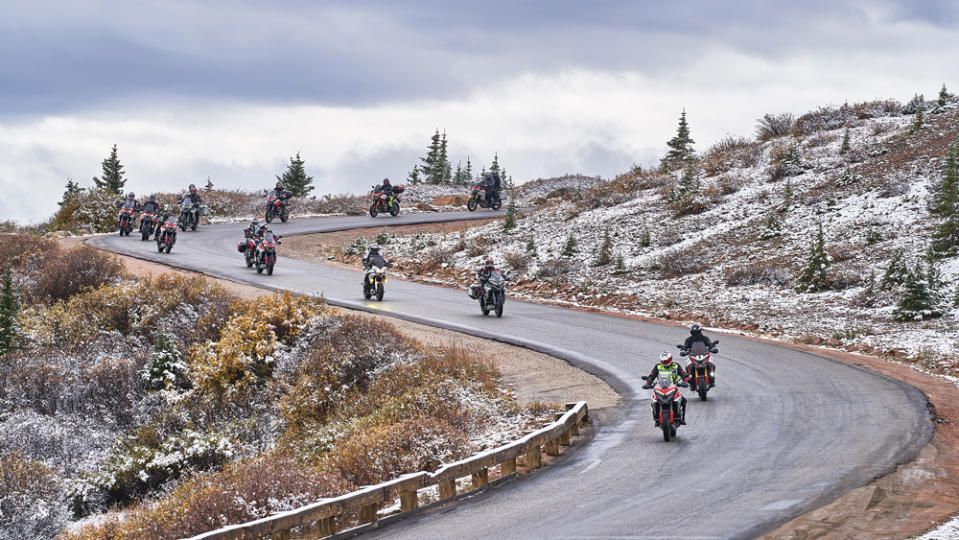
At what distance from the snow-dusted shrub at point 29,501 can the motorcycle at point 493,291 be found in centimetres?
1315

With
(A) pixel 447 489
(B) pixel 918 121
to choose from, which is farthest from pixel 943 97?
(A) pixel 447 489

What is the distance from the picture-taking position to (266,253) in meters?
31.6

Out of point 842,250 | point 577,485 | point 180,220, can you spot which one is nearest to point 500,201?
point 180,220

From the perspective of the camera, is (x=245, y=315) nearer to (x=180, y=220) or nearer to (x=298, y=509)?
(x=298, y=509)

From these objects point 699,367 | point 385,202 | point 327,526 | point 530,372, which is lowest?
point 327,526

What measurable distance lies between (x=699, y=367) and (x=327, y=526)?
8605 mm

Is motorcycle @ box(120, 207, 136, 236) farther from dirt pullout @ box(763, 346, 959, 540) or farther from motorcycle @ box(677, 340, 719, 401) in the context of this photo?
dirt pullout @ box(763, 346, 959, 540)

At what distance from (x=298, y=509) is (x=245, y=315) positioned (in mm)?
13688

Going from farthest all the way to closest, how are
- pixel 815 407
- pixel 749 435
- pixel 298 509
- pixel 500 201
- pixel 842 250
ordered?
pixel 500 201 < pixel 842 250 < pixel 815 407 < pixel 749 435 < pixel 298 509

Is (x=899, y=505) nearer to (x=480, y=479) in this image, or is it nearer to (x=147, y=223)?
(x=480, y=479)

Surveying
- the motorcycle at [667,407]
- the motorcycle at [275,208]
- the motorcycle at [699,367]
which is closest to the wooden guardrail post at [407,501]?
the motorcycle at [667,407]

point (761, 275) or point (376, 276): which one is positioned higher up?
point (761, 275)

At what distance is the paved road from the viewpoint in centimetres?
920

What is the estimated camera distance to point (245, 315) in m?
22.1
